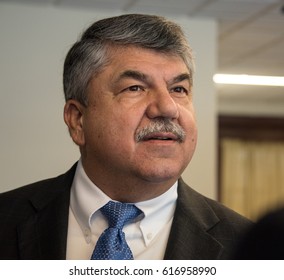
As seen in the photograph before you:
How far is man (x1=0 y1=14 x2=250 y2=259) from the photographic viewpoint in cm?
77

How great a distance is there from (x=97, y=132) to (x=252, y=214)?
11.6 inches

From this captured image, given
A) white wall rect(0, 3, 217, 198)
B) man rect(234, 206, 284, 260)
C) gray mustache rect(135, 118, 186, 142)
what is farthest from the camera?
white wall rect(0, 3, 217, 198)

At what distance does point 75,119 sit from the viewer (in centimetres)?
83

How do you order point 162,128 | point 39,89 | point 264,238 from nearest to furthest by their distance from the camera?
point 264,238
point 162,128
point 39,89

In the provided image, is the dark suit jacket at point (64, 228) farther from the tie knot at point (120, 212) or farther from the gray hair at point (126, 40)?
the gray hair at point (126, 40)

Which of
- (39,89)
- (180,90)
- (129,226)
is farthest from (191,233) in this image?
(39,89)

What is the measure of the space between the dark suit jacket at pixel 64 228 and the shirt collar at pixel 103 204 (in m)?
0.01

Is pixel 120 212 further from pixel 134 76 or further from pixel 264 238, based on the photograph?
pixel 264 238

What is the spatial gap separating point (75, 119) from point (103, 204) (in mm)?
128

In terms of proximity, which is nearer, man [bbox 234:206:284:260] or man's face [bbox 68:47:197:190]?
man [bbox 234:206:284:260]

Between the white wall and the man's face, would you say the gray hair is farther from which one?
the white wall

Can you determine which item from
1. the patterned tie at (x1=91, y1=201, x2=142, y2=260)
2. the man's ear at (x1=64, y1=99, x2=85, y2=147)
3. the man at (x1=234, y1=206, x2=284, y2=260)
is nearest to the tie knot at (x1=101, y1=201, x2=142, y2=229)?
the patterned tie at (x1=91, y1=201, x2=142, y2=260)
